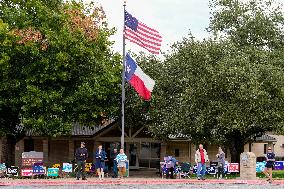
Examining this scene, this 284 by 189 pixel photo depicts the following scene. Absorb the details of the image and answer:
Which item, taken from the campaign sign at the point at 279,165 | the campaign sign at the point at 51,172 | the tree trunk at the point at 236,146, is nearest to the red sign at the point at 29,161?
the campaign sign at the point at 51,172

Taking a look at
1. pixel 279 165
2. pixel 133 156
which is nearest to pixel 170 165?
pixel 279 165

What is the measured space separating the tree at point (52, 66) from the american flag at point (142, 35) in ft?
23.0

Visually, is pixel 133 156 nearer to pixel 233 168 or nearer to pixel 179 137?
pixel 179 137

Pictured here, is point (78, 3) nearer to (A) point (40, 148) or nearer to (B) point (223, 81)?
(B) point (223, 81)

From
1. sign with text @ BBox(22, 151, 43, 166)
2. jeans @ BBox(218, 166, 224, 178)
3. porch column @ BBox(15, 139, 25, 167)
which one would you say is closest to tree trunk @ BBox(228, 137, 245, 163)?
jeans @ BBox(218, 166, 224, 178)

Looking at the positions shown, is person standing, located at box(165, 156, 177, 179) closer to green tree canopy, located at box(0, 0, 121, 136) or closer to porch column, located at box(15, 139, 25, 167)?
green tree canopy, located at box(0, 0, 121, 136)

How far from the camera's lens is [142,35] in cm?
3278

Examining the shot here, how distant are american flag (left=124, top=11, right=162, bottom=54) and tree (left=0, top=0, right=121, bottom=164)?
7.01 m

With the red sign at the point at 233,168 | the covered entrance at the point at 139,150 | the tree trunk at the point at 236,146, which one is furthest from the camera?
the covered entrance at the point at 139,150

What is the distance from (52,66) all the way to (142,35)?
28.9 ft

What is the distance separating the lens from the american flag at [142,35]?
32438mm

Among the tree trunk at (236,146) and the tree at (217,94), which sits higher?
the tree at (217,94)

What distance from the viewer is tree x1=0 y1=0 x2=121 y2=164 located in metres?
38.9

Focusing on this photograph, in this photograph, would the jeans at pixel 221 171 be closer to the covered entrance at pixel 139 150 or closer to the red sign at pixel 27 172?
the red sign at pixel 27 172
